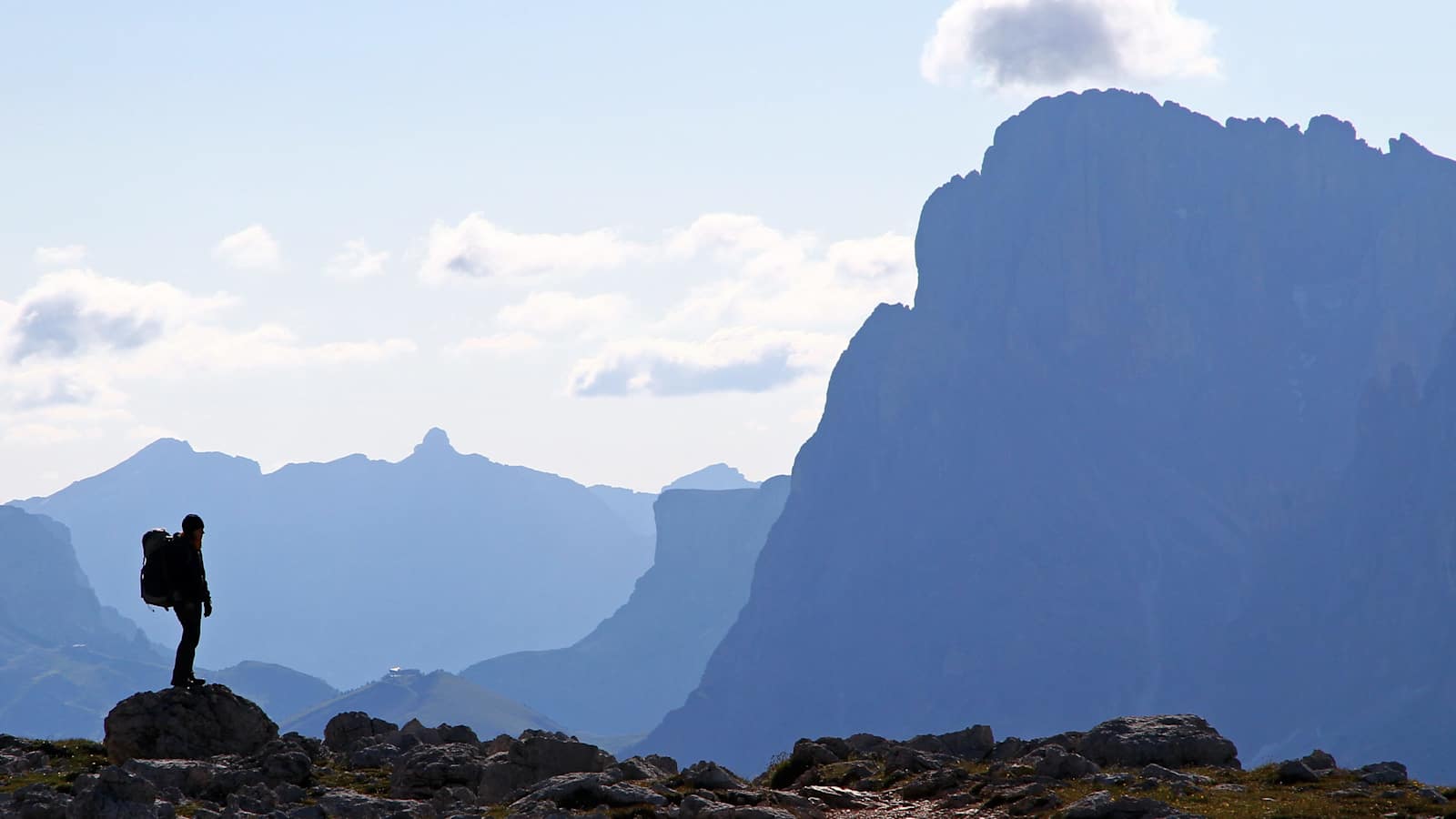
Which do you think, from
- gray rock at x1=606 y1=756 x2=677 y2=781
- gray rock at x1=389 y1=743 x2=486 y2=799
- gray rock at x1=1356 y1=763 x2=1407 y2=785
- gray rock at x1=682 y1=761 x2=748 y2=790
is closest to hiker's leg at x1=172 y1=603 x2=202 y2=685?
gray rock at x1=389 y1=743 x2=486 y2=799

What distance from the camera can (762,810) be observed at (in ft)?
76.4

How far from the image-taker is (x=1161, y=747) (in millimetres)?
33062

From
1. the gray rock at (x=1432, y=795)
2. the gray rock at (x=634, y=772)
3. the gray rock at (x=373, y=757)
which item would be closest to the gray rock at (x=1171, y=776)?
the gray rock at (x=1432, y=795)

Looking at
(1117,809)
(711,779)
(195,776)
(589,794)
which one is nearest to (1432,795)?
(1117,809)

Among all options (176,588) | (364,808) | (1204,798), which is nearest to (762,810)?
(364,808)

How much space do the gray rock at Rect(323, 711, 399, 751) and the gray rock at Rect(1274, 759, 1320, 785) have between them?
22046mm

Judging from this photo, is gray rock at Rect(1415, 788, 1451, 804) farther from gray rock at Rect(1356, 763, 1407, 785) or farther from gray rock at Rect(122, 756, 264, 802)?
gray rock at Rect(122, 756, 264, 802)

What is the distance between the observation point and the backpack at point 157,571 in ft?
97.7

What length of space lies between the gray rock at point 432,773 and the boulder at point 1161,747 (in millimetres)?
14042

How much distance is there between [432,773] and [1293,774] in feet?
57.6

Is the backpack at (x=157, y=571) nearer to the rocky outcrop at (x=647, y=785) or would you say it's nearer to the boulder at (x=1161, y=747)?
the rocky outcrop at (x=647, y=785)

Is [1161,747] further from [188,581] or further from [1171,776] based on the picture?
[188,581]

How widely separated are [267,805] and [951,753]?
693 inches

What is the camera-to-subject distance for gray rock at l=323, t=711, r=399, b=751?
3844 cm
